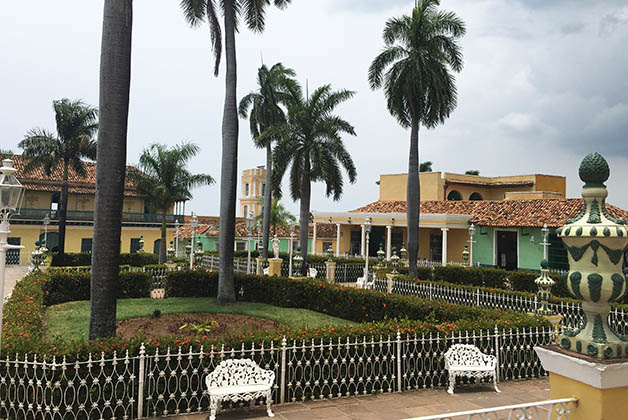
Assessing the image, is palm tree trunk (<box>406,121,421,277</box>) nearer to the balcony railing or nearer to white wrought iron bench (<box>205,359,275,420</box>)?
white wrought iron bench (<box>205,359,275,420</box>)

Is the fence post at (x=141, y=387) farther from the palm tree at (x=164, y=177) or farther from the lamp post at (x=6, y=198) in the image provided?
the palm tree at (x=164, y=177)

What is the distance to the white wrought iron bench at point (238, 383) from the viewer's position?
639 cm

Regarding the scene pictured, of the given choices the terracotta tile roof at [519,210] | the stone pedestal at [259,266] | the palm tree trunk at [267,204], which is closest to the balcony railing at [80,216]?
the palm tree trunk at [267,204]

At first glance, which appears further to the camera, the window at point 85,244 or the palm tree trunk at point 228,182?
the window at point 85,244

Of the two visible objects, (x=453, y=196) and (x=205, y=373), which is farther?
(x=453, y=196)

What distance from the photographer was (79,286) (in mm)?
16859

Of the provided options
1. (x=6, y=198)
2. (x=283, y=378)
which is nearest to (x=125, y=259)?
(x=283, y=378)

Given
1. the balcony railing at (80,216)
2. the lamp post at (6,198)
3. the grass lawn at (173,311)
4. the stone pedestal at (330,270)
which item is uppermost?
the balcony railing at (80,216)

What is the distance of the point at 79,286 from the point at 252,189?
39586 mm

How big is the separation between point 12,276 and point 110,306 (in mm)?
23283

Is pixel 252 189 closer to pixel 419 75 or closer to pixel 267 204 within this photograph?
pixel 267 204

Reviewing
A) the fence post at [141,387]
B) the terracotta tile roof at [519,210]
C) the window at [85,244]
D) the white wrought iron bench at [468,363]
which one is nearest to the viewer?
the fence post at [141,387]

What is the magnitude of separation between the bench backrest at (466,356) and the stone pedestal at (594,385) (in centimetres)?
471

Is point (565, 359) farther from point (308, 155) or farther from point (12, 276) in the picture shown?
point (12, 276)
